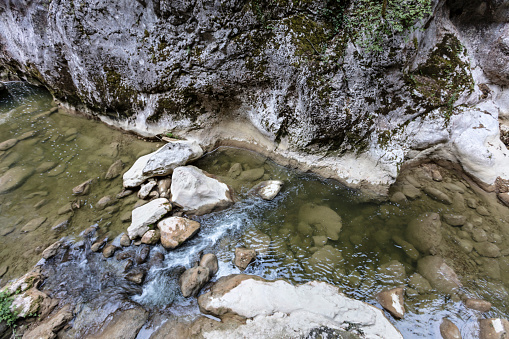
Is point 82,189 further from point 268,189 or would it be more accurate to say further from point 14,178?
point 268,189

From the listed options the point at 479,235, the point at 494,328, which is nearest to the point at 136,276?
the point at 494,328

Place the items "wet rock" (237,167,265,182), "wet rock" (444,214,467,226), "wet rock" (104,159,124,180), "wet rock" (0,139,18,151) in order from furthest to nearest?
"wet rock" (0,139,18,151) → "wet rock" (237,167,265,182) → "wet rock" (104,159,124,180) → "wet rock" (444,214,467,226)

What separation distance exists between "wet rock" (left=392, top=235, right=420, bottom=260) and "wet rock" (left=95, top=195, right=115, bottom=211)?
5.86m

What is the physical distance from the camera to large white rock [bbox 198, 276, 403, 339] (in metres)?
2.80

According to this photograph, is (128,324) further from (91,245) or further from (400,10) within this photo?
(400,10)

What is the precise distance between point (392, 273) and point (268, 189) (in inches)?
107

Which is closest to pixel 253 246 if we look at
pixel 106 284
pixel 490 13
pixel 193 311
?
pixel 193 311

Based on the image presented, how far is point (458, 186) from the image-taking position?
4.94 m

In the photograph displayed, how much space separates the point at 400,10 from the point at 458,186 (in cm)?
399

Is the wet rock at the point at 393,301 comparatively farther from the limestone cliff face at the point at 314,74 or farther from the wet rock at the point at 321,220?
the limestone cliff face at the point at 314,74

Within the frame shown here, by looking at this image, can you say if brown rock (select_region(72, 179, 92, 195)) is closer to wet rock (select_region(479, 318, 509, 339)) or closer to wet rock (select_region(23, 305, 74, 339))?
wet rock (select_region(23, 305, 74, 339))

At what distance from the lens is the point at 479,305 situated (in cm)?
326

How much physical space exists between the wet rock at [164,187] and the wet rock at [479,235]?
20.3ft

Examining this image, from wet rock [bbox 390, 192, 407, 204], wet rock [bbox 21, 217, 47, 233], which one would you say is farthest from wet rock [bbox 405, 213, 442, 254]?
wet rock [bbox 21, 217, 47, 233]
